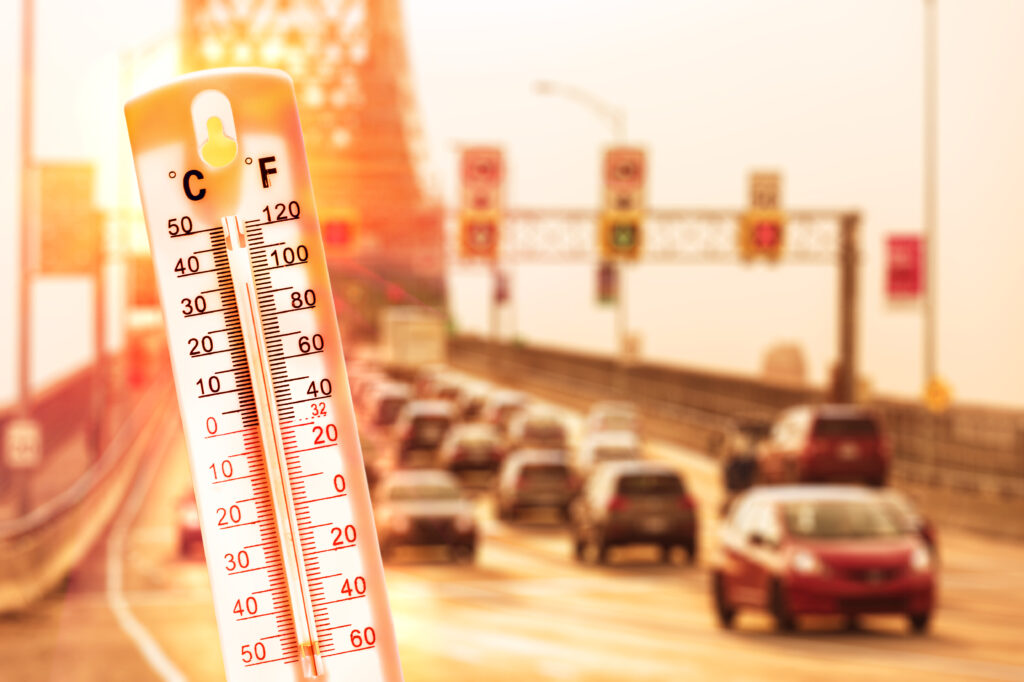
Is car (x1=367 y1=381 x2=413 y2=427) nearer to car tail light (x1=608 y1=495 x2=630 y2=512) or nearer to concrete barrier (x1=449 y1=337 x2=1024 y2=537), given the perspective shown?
concrete barrier (x1=449 y1=337 x2=1024 y2=537)

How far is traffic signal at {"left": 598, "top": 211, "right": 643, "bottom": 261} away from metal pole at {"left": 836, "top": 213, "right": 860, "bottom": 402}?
711cm

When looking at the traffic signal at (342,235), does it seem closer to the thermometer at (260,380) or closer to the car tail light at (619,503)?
the car tail light at (619,503)

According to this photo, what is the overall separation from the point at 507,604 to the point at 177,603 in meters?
4.66

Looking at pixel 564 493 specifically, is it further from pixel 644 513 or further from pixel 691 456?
pixel 691 456

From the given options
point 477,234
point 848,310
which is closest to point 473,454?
point 477,234

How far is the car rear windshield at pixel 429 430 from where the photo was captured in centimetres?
5409

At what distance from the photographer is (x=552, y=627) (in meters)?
20.9

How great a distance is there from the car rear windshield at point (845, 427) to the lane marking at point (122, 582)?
12.9 m

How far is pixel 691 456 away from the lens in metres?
58.1

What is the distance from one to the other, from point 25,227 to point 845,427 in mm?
15494

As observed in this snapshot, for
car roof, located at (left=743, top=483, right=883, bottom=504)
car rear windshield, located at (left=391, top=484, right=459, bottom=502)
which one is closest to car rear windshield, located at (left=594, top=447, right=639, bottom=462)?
car rear windshield, located at (left=391, top=484, right=459, bottom=502)

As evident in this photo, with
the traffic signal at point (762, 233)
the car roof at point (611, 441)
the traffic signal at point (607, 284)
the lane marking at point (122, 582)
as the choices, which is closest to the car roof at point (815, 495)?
the lane marking at point (122, 582)

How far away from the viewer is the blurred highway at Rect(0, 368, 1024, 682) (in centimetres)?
1605

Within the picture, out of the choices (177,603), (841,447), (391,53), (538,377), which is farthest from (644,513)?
(391,53)
